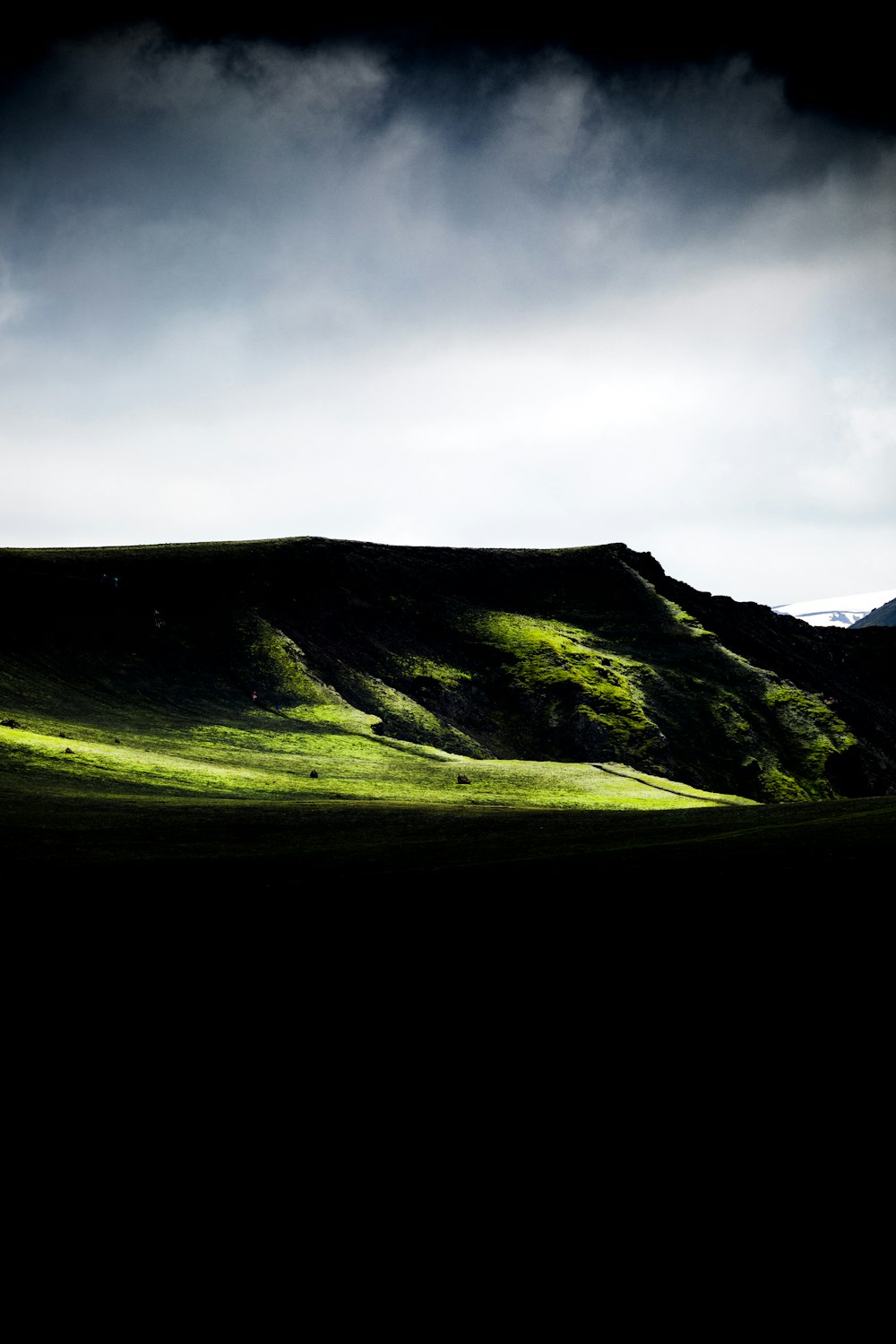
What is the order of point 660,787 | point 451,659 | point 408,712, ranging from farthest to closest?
point 451,659, point 408,712, point 660,787

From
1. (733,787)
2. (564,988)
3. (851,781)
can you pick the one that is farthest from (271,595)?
(564,988)

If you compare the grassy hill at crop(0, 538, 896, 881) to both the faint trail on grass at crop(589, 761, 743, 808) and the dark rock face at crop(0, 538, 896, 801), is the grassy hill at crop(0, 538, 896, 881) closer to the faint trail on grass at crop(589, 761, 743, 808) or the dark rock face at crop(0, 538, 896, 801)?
the dark rock face at crop(0, 538, 896, 801)

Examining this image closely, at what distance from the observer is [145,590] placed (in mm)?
129500

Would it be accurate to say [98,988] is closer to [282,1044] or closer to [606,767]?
[282,1044]

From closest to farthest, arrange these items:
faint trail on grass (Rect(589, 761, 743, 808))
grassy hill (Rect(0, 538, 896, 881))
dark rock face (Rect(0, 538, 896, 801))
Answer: grassy hill (Rect(0, 538, 896, 881)) < faint trail on grass (Rect(589, 761, 743, 808)) < dark rock face (Rect(0, 538, 896, 801))

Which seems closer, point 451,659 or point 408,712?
point 408,712

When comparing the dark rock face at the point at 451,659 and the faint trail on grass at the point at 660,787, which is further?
the dark rock face at the point at 451,659

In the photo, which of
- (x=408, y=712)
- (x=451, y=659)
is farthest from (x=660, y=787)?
(x=451, y=659)

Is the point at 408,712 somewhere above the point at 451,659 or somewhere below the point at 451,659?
below

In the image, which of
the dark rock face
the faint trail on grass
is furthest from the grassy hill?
the faint trail on grass

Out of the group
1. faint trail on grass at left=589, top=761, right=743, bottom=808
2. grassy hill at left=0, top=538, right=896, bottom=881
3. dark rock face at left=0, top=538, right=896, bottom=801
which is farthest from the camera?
dark rock face at left=0, top=538, right=896, bottom=801

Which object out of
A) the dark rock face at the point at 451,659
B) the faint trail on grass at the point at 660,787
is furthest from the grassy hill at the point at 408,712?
the faint trail on grass at the point at 660,787

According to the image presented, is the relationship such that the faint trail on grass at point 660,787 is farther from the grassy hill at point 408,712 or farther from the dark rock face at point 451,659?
the dark rock face at point 451,659

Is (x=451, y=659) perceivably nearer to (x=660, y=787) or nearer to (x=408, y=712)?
(x=408, y=712)
